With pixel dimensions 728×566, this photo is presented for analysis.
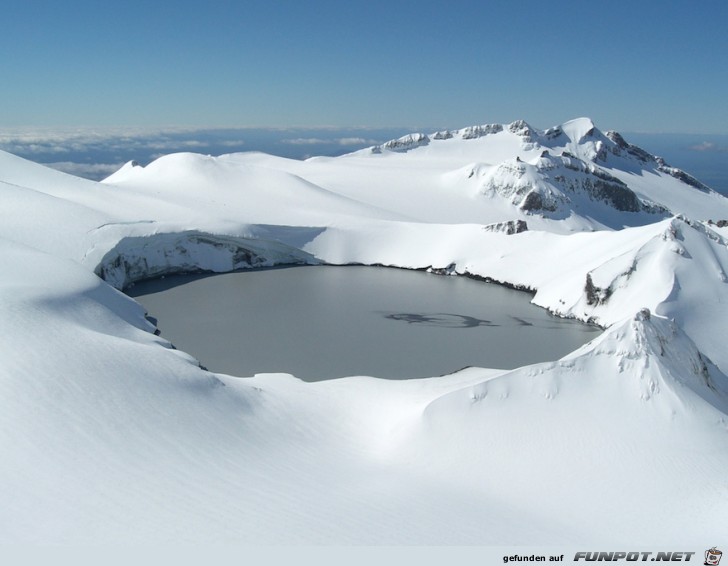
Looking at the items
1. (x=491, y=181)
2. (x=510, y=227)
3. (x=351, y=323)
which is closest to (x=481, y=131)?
(x=491, y=181)

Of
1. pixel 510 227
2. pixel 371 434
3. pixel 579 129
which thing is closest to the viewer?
pixel 371 434

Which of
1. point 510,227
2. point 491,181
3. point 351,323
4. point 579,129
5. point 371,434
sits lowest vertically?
point 351,323

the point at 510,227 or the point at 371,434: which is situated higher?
the point at 510,227

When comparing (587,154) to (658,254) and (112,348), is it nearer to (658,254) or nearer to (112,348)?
(658,254)

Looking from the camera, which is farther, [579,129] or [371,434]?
[579,129]

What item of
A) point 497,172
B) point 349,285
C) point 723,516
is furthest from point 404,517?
point 497,172

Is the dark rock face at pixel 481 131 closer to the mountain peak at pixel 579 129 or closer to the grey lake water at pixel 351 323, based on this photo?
the mountain peak at pixel 579 129

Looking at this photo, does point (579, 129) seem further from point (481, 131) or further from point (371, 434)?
point (371, 434)

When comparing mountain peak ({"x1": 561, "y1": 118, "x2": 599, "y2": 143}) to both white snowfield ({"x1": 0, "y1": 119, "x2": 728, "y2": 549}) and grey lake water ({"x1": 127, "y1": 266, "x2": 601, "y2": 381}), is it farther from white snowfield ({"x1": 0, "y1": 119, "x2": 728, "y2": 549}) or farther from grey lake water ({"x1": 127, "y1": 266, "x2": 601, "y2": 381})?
white snowfield ({"x1": 0, "y1": 119, "x2": 728, "y2": 549})

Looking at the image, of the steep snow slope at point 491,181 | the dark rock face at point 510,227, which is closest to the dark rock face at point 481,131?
the steep snow slope at point 491,181

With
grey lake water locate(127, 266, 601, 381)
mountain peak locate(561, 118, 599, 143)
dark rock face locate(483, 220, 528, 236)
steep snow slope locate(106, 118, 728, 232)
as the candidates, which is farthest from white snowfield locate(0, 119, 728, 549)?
mountain peak locate(561, 118, 599, 143)
